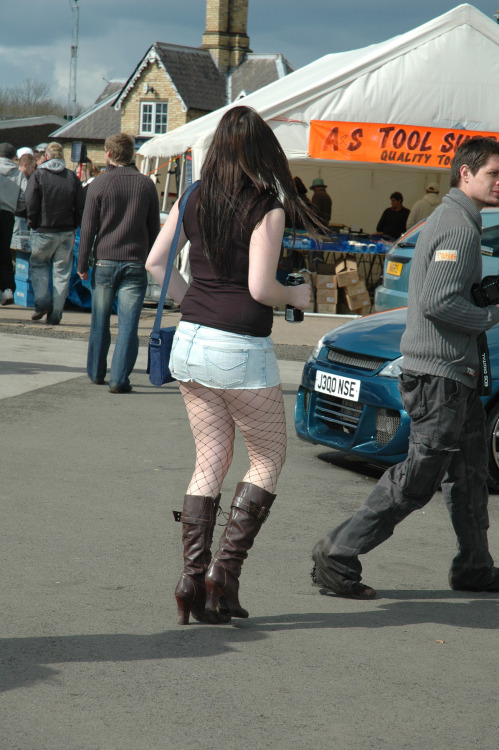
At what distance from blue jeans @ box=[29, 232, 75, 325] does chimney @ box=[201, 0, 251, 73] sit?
4015 centimetres

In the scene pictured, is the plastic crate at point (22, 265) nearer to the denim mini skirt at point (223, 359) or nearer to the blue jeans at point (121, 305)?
the blue jeans at point (121, 305)

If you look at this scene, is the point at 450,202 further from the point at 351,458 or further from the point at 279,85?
the point at 279,85

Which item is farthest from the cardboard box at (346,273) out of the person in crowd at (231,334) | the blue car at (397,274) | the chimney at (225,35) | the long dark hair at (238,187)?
the chimney at (225,35)

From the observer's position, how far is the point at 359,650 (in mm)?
3414

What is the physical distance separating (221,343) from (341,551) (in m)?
1.08

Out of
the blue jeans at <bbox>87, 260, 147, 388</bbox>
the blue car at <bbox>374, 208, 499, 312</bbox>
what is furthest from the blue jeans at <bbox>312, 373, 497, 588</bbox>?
the blue car at <bbox>374, 208, 499, 312</bbox>

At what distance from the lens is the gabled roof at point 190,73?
4844cm

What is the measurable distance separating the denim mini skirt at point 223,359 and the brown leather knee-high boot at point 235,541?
40 centimetres

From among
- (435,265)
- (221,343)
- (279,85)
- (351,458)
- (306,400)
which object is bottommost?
(351,458)

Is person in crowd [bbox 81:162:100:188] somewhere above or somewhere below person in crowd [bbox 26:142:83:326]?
above

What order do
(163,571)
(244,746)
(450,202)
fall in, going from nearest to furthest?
(244,746)
(450,202)
(163,571)

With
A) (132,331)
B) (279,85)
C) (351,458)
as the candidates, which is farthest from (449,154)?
(351,458)

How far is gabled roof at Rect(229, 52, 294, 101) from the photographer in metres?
48.5

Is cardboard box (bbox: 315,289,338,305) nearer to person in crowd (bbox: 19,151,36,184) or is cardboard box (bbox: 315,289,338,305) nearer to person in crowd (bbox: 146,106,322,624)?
person in crowd (bbox: 19,151,36,184)
